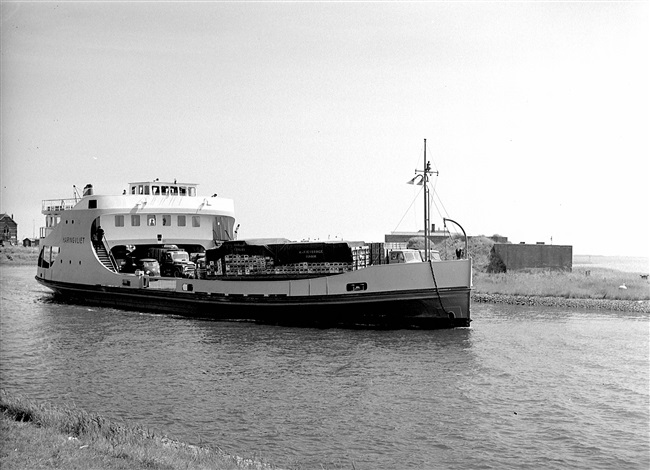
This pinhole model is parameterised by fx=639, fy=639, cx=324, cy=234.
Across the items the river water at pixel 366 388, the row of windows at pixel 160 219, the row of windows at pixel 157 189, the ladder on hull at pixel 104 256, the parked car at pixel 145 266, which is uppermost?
the row of windows at pixel 157 189

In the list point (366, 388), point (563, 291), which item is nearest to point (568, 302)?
point (563, 291)

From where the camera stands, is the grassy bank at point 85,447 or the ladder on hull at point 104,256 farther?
the ladder on hull at point 104,256

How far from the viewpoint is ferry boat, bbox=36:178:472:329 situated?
83.2ft

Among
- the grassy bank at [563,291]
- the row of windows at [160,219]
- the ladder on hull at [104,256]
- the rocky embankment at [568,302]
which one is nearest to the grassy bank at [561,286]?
the grassy bank at [563,291]

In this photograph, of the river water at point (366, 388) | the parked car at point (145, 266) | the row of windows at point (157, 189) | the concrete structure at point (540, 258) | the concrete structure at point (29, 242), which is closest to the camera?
the river water at point (366, 388)

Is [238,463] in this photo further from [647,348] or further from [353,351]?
[647,348]

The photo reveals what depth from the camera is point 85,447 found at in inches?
354

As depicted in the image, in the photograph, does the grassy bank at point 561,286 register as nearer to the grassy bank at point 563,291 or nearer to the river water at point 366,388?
the grassy bank at point 563,291

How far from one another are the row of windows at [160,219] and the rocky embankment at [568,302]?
17058 millimetres

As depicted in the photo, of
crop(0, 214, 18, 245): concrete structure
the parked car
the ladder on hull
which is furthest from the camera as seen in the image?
crop(0, 214, 18, 245): concrete structure

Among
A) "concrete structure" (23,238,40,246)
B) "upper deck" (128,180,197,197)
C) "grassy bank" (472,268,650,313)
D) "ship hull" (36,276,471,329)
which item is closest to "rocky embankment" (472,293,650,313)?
"grassy bank" (472,268,650,313)

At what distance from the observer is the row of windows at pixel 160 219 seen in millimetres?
35344

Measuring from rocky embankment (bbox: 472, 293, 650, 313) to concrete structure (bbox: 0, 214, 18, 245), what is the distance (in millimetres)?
82510

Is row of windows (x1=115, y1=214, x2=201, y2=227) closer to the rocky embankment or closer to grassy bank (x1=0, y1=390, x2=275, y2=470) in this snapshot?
the rocky embankment
